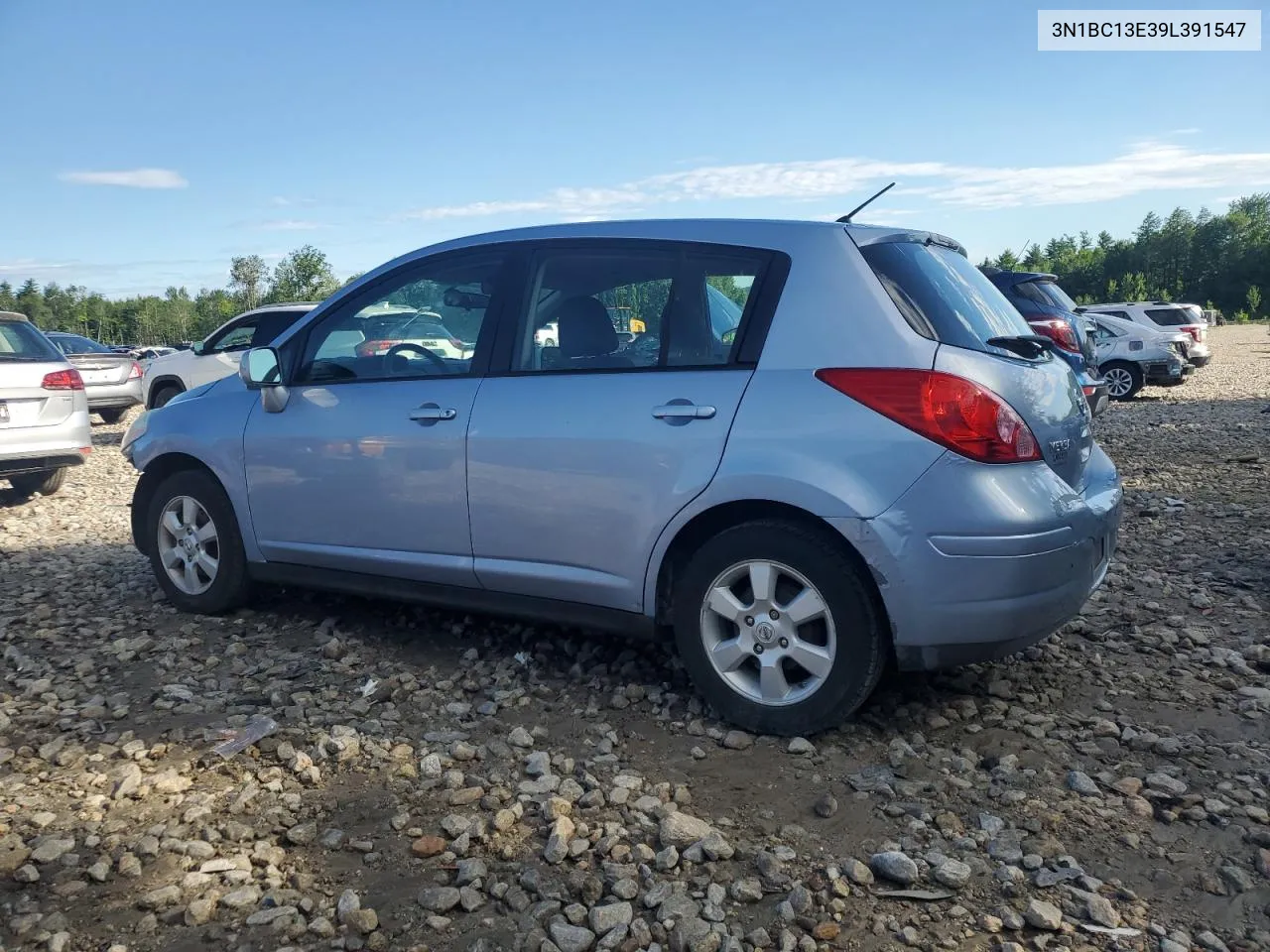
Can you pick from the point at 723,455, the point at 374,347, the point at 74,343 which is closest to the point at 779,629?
the point at 723,455

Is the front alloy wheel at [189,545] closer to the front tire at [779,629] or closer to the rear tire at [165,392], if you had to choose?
the front tire at [779,629]

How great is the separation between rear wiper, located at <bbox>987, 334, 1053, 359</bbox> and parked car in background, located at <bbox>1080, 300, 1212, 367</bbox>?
1686cm

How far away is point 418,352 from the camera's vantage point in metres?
4.49

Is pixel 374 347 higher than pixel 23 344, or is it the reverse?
pixel 23 344

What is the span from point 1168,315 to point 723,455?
1949cm

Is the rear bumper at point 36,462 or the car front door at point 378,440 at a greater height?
the car front door at point 378,440

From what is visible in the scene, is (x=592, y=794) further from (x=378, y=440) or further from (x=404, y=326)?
(x=404, y=326)

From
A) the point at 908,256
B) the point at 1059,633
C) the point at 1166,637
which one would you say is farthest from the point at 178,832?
the point at 1166,637

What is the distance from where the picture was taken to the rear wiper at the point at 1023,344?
366 cm

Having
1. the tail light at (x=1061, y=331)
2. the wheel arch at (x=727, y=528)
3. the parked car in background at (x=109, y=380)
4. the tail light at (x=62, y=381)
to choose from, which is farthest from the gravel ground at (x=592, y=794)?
the parked car in background at (x=109, y=380)

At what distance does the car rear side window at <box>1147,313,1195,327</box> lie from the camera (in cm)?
1994

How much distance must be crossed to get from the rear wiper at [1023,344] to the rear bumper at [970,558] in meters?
0.48

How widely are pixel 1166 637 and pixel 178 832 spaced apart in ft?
12.8

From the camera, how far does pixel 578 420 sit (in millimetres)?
3881
